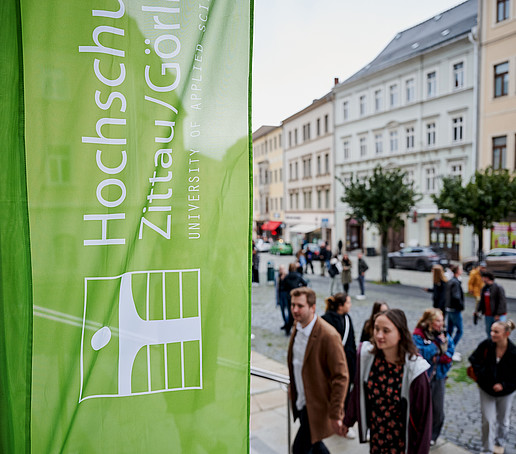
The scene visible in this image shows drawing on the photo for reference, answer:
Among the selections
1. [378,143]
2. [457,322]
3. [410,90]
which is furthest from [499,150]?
[457,322]

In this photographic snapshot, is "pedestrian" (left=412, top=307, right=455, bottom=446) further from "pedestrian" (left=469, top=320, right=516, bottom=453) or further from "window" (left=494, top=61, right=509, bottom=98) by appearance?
"window" (left=494, top=61, right=509, bottom=98)

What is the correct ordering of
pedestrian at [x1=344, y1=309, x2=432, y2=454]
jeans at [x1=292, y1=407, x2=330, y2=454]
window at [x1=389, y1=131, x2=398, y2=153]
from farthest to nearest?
window at [x1=389, y1=131, x2=398, y2=153], jeans at [x1=292, y1=407, x2=330, y2=454], pedestrian at [x1=344, y1=309, x2=432, y2=454]

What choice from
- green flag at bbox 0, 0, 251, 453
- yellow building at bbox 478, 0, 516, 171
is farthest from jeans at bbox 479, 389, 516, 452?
yellow building at bbox 478, 0, 516, 171

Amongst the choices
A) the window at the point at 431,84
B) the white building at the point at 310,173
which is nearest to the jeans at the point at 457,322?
the window at the point at 431,84

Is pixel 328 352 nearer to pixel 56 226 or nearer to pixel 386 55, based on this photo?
pixel 56 226

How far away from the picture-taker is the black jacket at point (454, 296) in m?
8.34

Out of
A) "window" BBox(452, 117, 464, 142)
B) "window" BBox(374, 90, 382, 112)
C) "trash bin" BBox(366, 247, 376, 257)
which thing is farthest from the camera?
"trash bin" BBox(366, 247, 376, 257)

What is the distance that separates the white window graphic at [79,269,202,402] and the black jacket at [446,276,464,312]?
766cm

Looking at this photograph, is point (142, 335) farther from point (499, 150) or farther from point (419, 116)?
point (419, 116)

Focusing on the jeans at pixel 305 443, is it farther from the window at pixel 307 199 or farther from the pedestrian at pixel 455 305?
the window at pixel 307 199

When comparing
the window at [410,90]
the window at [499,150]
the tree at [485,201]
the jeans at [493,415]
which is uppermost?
the window at [410,90]

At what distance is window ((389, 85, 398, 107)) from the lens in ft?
105

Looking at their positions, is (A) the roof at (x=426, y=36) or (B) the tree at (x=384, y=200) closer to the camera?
(B) the tree at (x=384, y=200)

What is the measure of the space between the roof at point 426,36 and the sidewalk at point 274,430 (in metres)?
27.8
